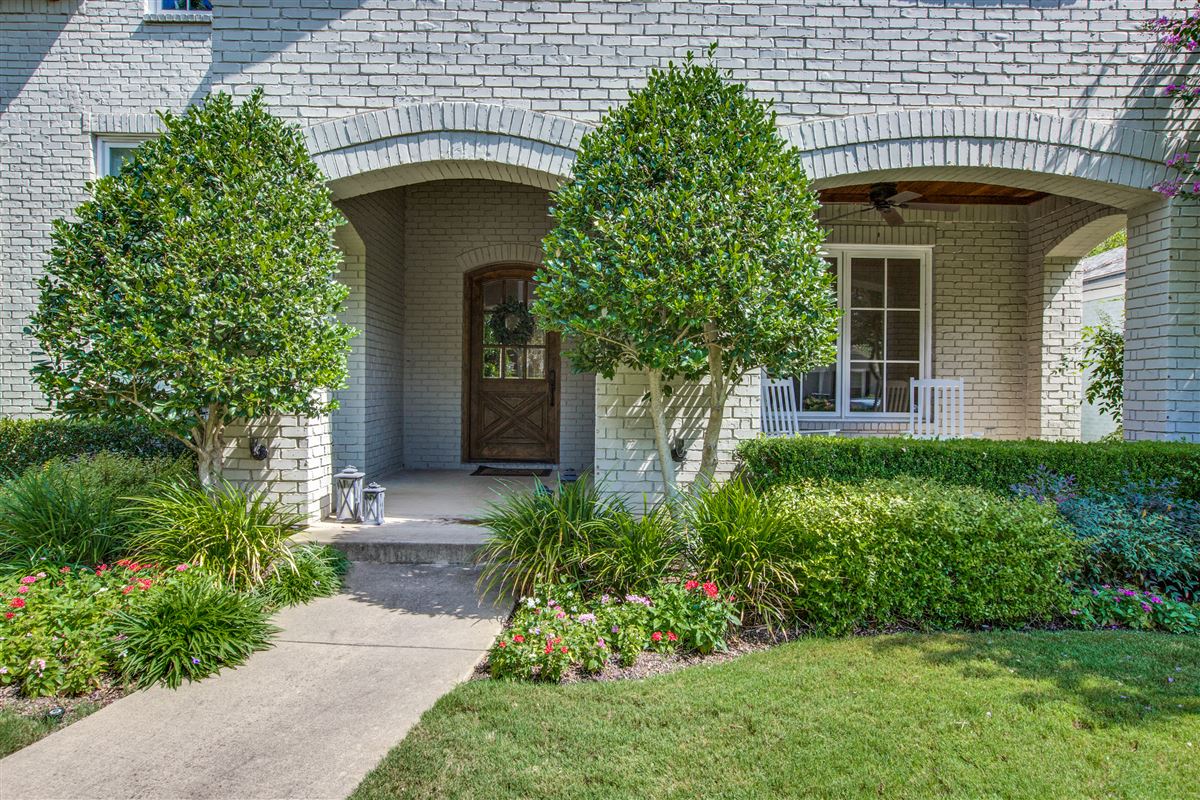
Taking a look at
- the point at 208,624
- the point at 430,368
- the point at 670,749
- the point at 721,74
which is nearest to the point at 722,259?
the point at 721,74

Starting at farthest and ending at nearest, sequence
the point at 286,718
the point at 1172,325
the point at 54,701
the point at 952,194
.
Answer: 1. the point at 952,194
2. the point at 1172,325
3. the point at 54,701
4. the point at 286,718

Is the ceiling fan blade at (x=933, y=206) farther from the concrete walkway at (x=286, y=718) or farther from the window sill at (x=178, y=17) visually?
the window sill at (x=178, y=17)

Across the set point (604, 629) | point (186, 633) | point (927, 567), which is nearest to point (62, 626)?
point (186, 633)

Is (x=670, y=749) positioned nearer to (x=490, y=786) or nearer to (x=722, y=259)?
(x=490, y=786)

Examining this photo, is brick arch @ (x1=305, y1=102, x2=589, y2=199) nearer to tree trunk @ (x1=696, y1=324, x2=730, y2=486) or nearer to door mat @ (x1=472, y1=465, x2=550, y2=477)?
tree trunk @ (x1=696, y1=324, x2=730, y2=486)

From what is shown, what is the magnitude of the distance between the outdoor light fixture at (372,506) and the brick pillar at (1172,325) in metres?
6.18

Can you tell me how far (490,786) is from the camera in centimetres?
232

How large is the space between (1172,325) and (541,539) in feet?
16.6

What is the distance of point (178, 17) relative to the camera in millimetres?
6473

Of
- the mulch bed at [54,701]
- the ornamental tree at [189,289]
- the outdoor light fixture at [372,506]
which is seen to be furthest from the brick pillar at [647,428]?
the mulch bed at [54,701]

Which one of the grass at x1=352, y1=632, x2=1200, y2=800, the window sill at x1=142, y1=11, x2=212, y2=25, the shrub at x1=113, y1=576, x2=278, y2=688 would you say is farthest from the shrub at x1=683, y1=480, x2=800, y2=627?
the window sill at x1=142, y1=11, x2=212, y2=25

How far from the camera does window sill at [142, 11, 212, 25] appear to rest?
646 centimetres

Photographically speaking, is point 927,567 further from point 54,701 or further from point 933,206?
point 933,206

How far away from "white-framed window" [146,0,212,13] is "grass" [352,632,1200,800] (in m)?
7.26
